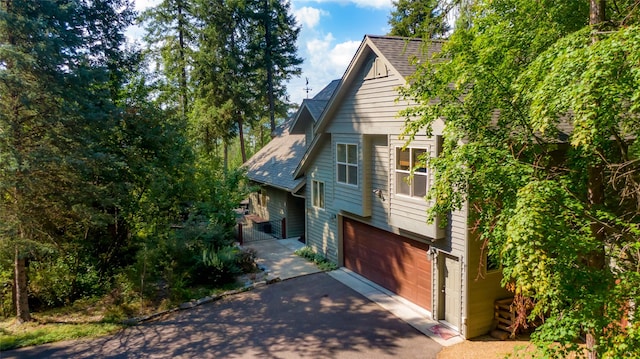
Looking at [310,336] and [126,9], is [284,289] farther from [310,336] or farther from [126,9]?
[126,9]

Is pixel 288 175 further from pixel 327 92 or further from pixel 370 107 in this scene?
pixel 370 107

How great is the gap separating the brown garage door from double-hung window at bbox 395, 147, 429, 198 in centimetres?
158

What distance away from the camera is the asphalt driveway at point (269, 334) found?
930 centimetres

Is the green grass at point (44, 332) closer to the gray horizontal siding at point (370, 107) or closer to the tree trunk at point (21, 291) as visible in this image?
the tree trunk at point (21, 291)

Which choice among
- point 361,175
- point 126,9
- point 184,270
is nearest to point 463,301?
point 361,175

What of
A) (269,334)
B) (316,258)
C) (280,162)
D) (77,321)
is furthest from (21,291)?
(280,162)

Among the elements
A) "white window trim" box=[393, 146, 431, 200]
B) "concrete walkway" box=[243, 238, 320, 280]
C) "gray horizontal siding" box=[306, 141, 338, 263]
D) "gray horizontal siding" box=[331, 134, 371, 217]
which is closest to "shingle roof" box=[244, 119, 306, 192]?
"gray horizontal siding" box=[306, 141, 338, 263]

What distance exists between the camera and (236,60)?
91.8 ft

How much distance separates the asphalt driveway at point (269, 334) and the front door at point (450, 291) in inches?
39.0

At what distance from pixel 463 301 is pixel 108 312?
1045cm

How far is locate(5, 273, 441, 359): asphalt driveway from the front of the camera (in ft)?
30.5

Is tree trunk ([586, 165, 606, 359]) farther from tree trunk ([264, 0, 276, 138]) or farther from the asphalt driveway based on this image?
tree trunk ([264, 0, 276, 138])

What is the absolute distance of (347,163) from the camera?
13.9 metres

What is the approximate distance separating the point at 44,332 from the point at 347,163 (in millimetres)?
10510
